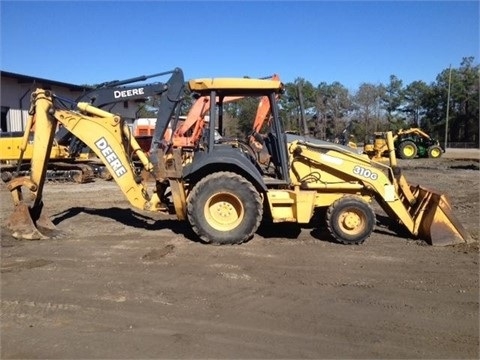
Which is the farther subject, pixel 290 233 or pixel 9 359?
pixel 290 233

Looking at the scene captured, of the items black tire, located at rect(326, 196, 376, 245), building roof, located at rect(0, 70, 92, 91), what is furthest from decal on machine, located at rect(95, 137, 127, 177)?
building roof, located at rect(0, 70, 92, 91)

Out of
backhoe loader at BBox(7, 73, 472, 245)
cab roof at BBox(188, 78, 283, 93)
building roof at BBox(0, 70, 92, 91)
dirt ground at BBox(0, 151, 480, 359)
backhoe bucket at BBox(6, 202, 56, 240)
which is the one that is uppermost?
building roof at BBox(0, 70, 92, 91)

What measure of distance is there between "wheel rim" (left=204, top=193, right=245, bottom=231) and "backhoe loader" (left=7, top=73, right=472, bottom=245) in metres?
0.02

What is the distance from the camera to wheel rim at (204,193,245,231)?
7.57m

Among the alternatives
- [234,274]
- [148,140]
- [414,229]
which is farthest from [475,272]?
[148,140]

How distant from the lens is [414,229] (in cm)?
788

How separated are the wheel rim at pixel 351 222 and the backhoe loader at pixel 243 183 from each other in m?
0.02

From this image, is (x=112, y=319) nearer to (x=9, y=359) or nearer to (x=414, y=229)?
(x=9, y=359)

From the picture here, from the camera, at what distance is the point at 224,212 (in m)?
7.62

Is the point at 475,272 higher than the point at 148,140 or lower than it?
lower

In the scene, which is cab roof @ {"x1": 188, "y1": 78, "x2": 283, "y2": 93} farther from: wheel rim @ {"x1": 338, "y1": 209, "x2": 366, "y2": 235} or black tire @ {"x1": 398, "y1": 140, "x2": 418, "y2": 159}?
black tire @ {"x1": 398, "y1": 140, "x2": 418, "y2": 159}

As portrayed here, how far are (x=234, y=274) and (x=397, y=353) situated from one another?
245 centimetres

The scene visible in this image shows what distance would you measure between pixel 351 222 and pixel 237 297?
3.02 metres

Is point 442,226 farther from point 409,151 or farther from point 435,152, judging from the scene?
point 435,152
